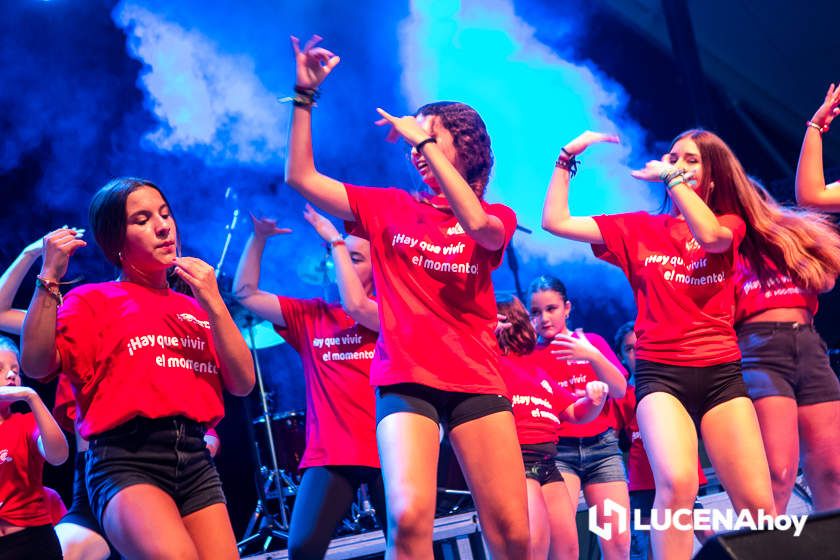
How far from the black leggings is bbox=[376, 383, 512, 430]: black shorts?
947 millimetres

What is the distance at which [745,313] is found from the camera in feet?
12.6

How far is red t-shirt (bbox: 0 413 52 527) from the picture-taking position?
371 centimetres

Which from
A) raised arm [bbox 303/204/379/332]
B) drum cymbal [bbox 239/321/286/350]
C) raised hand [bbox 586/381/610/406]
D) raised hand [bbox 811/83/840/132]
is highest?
raised hand [bbox 811/83/840/132]

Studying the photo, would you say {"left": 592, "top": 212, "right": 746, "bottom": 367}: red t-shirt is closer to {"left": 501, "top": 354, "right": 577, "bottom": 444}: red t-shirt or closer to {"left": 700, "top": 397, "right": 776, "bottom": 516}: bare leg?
{"left": 700, "top": 397, "right": 776, "bottom": 516}: bare leg

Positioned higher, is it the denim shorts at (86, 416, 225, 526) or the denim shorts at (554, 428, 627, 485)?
the denim shorts at (86, 416, 225, 526)

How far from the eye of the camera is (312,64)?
9.45 feet

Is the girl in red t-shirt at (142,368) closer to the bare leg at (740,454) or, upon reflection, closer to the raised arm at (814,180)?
the bare leg at (740,454)

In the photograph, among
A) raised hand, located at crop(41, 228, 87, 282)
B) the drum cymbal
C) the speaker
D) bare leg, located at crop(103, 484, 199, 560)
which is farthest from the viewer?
the drum cymbal

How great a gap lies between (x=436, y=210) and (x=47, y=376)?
1442mm

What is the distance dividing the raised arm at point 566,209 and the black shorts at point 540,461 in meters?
1.15

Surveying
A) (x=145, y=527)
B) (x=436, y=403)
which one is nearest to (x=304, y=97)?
(x=436, y=403)

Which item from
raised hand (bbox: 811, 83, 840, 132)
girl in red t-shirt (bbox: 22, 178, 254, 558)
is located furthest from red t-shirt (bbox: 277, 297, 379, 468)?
raised hand (bbox: 811, 83, 840, 132)

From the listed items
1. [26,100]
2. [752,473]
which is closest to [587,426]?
[752,473]

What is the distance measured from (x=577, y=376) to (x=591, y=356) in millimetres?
960
